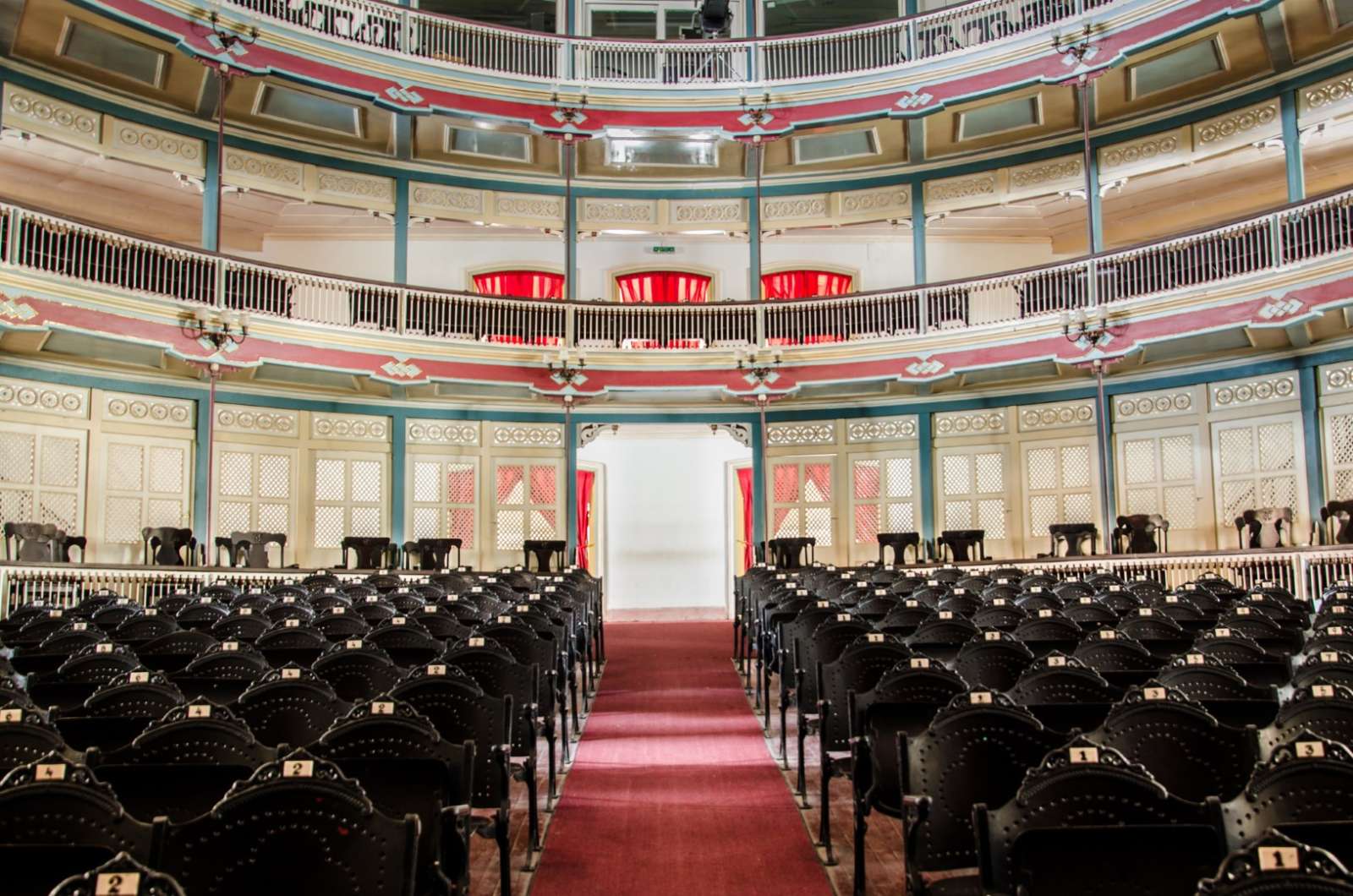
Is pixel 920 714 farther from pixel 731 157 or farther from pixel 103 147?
pixel 731 157

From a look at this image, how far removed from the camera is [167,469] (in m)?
16.6

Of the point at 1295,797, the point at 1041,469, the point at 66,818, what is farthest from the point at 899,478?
the point at 66,818

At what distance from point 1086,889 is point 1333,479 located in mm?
14822

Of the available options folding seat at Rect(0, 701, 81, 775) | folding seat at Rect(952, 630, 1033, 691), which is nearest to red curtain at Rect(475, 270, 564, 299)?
folding seat at Rect(952, 630, 1033, 691)

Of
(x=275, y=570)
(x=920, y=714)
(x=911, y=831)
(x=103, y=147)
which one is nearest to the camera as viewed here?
(x=911, y=831)

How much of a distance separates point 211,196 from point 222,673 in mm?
13361

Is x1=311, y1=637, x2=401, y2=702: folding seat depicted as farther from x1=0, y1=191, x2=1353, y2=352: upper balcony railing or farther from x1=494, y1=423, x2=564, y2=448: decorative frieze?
x1=494, y1=423, x2=564, y2=448: decorative frieze

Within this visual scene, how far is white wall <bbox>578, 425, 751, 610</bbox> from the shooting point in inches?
834

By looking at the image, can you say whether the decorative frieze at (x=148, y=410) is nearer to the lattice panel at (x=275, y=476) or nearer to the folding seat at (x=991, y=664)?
the lattice panel at (x=275, y=476)

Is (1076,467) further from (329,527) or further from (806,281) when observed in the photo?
(329,527)

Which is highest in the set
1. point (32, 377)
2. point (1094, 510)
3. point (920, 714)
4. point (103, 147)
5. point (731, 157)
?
point (731, 157)

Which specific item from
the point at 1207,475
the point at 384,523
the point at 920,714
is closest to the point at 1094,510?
the point at 1207,475

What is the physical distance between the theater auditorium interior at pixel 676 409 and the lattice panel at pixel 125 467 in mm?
73

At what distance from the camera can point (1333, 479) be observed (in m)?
15.1
